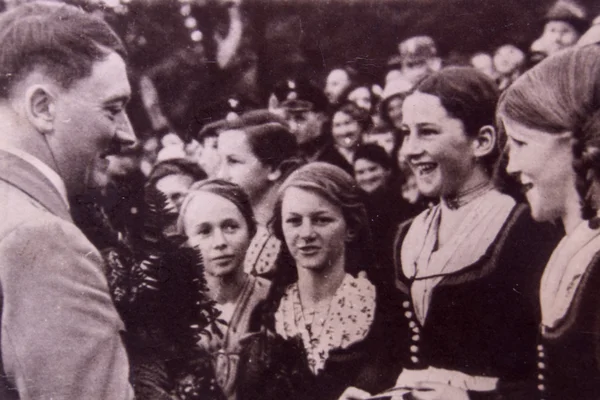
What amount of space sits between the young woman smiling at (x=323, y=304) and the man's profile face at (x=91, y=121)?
1.02m

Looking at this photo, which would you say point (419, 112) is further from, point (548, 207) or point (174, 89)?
point (174, 89)

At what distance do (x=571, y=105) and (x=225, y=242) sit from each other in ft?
6.48

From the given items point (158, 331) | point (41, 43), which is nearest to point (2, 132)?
point (41, 43)

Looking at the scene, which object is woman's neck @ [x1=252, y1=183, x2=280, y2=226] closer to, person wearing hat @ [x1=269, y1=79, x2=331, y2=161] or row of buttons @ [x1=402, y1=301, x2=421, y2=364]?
person wearing hat @ [x1=269, y1=79, x2=331, y2=161]

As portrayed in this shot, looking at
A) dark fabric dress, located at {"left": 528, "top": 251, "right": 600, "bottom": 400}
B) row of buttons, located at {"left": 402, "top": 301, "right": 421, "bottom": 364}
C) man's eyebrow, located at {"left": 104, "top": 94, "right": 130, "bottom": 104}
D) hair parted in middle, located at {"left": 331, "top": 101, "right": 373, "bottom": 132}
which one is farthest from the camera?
man's eyebrow, located at {"left": 104, "top": 94, "right": 130, "bottom": 104}

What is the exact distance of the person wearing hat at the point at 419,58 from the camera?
12.3ft

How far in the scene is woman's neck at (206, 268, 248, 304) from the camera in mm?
3869

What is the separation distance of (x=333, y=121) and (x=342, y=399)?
4.90ft

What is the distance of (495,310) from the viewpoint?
3637 millimetres

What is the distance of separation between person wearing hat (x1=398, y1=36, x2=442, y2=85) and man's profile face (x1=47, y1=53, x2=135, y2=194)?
1.56m

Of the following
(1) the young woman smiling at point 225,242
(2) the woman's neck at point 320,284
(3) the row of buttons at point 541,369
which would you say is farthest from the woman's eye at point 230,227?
(3) the row of buttons at point 541,369

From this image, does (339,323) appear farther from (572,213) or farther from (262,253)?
(572,213)

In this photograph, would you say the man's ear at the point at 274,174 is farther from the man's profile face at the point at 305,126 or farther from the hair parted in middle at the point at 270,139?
the man's profile face at the point at 305,126

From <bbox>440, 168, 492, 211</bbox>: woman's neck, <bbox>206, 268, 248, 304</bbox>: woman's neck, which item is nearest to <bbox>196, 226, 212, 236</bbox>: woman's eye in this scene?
<bbox>206, 268, 248, 304</bbox>: woman's neck
